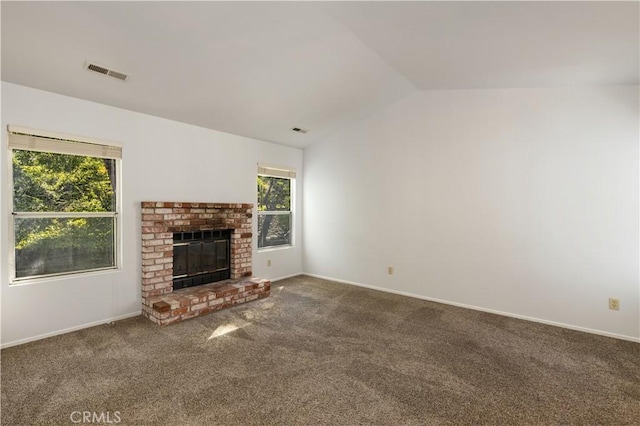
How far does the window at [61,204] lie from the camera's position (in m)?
2.93

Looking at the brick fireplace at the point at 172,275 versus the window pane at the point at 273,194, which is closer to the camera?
the brick fireplace at the point at 172,275

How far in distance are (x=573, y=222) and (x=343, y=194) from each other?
3.06 metres

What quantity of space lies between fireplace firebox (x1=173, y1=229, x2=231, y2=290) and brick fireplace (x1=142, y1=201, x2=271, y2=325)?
0.10 m

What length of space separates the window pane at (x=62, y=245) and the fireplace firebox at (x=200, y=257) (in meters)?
0.74

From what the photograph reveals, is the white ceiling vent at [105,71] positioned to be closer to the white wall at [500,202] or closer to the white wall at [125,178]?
the white wall at [125,178]

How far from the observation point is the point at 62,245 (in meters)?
3.18

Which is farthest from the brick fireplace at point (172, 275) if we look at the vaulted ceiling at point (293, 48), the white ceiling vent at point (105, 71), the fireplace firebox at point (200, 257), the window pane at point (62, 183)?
the white ceiling vent at point (105, 71)

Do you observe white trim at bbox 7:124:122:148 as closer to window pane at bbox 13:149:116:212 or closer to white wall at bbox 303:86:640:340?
window pane at bbox 13:149:116:212

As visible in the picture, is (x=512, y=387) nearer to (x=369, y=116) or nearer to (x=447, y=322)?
(x=447, y=322)

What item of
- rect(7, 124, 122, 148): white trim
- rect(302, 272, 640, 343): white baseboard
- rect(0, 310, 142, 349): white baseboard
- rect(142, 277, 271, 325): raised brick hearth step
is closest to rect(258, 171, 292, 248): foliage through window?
rect(142, 277, 271, 325): raised brick hearth step

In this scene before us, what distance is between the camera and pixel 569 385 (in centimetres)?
237

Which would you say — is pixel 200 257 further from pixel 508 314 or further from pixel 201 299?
pixel 508 314

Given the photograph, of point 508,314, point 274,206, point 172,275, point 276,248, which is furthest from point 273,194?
point 508,314

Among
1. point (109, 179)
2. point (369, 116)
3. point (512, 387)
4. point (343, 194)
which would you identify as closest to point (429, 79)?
point (369, 116)
